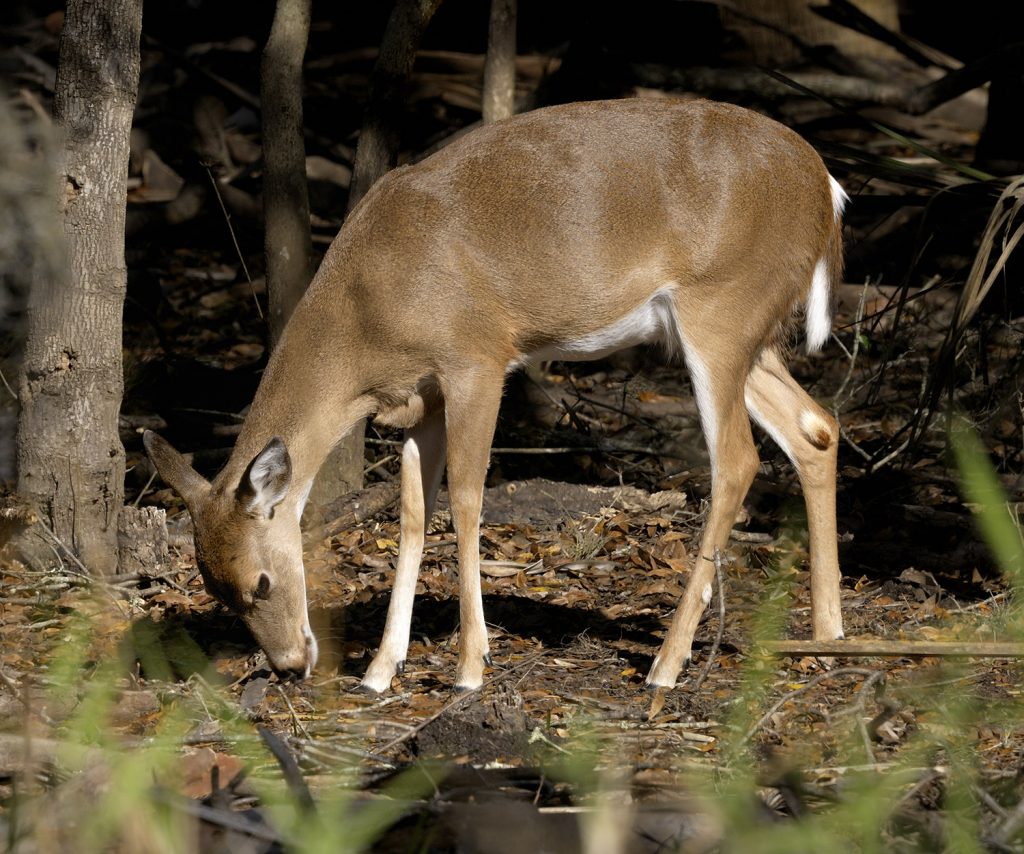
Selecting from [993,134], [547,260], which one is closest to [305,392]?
[547,260]

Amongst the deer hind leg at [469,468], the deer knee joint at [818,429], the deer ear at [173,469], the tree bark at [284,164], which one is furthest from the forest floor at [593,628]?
the tree bark at [284,164]

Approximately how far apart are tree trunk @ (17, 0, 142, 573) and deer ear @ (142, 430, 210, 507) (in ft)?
3.88

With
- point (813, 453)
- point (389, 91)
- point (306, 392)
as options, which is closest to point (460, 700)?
point (306, 392)

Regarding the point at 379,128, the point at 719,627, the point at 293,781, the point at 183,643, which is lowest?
the point at 183,643

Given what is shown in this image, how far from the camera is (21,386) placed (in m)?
7.05

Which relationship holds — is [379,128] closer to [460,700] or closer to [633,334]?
[633,334]

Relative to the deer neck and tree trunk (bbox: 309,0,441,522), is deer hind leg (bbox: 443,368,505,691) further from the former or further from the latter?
tree trunk (bbox: 309,0,441,522)

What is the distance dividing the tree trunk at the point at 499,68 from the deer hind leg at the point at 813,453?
3251mm

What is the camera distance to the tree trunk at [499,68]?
911 cm

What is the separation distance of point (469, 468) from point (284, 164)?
286 centimetres

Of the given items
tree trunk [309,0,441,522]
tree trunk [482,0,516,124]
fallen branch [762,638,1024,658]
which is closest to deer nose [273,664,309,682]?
tree trunk [309,0,441,522]

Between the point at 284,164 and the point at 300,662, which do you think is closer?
the point at 300,662

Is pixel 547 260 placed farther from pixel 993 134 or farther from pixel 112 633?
pixel 993 134

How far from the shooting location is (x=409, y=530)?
6.46 meters
